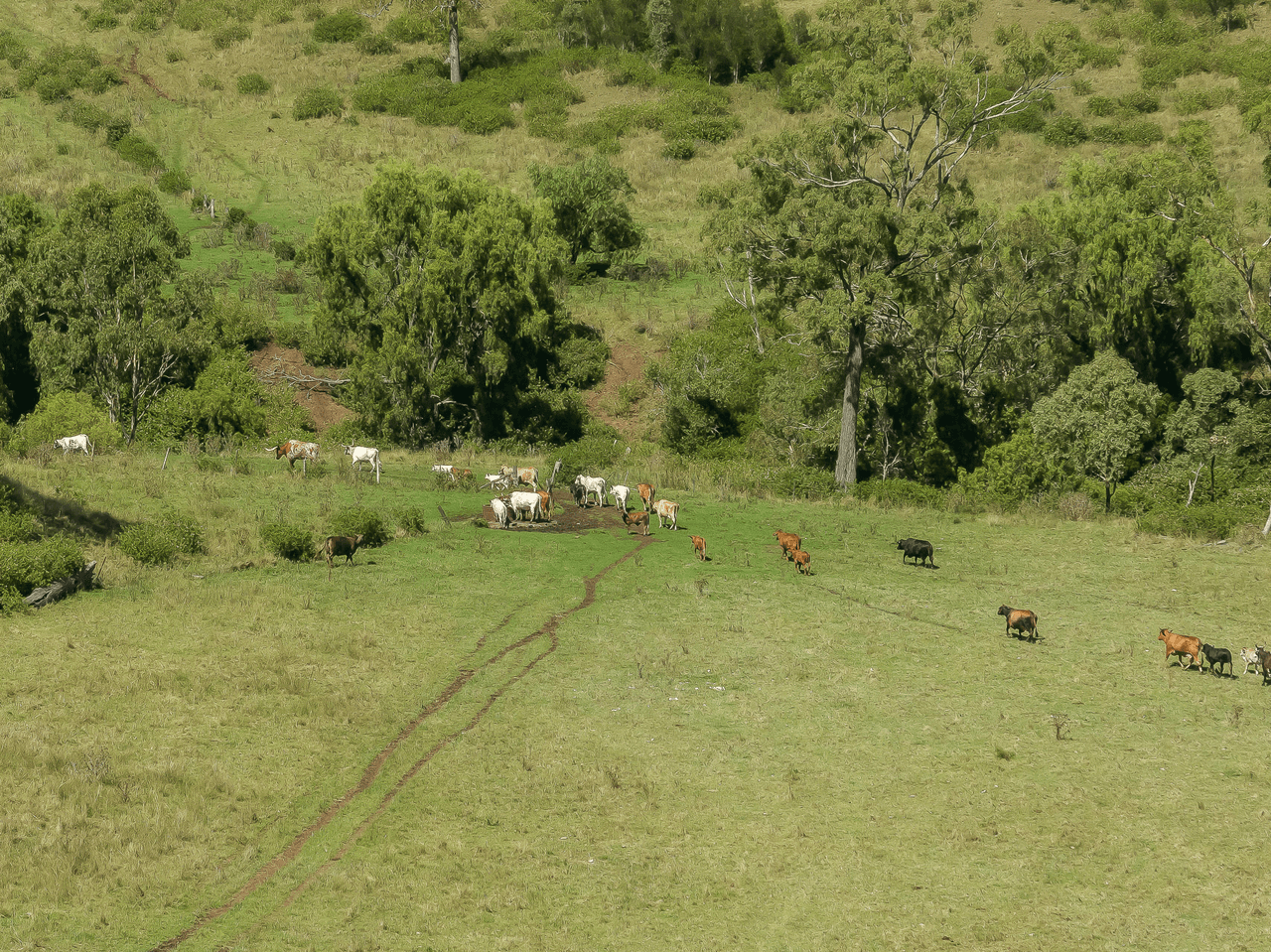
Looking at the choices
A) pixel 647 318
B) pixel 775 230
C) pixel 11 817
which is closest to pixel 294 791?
pixel 11 817

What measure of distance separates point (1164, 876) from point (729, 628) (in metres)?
11.1

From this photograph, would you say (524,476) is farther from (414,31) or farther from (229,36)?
(229,36)

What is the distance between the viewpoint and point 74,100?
263 ft

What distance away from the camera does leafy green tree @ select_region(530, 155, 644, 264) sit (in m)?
64.7

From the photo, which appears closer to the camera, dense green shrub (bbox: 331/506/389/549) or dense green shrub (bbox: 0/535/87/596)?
dense green shrub (bbox: 0/535/87/596)

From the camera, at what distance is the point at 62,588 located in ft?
78.8

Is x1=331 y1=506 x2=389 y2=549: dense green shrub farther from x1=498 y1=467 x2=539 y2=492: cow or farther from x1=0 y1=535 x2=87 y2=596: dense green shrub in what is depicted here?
x1=498 y1=467 x2=539 y2=492: cow

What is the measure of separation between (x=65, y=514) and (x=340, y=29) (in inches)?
→ 3258

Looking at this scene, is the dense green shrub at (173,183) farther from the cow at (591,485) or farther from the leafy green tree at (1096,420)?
the leafy green tree at (1096,420)

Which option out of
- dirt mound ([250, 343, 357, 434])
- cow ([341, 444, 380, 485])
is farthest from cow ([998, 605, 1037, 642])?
dirt mound ([250, 343, 357, 434])

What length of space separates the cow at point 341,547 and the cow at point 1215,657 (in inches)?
777

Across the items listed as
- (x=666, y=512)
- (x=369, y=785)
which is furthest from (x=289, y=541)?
(x=369, y=785)

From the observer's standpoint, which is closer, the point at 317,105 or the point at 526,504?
the point at 526,504

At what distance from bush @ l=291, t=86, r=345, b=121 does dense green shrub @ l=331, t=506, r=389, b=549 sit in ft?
206
